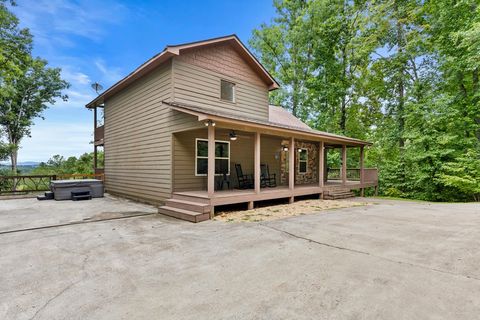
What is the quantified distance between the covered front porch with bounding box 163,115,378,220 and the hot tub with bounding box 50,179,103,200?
17.1ft

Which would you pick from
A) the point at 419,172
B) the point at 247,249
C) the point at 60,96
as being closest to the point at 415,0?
the point at 419,172

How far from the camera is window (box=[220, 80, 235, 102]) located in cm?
968

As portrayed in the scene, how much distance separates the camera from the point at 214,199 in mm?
6879

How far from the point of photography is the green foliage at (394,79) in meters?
12.4

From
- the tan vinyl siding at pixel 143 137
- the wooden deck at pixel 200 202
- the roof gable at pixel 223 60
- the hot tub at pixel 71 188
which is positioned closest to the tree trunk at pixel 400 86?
the roof gable at pixel 223 60

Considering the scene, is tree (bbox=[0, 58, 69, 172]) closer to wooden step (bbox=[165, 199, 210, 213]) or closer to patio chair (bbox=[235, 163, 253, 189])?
wooden step (bbox=[165, 199, 210, 213])

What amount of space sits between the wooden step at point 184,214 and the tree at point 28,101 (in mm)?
17257

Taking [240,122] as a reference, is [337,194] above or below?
below

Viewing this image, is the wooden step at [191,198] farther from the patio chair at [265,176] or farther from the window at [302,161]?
the window at [302,161]

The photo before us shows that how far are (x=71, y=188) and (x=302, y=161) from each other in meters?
10.9

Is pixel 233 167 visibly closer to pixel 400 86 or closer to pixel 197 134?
pixel 197 134

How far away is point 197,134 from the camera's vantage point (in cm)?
866

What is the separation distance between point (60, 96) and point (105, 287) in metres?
22.2

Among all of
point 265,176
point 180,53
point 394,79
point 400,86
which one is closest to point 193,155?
point 180,53
